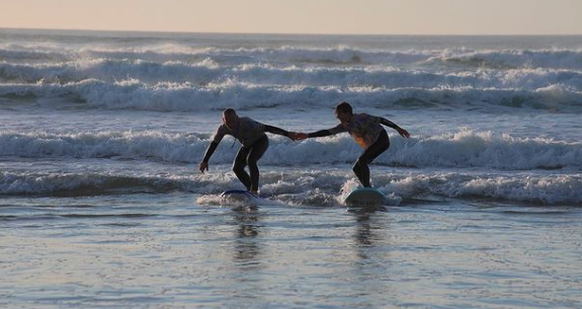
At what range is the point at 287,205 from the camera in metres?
15.3

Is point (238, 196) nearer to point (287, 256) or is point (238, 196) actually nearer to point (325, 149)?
point (287, 256)

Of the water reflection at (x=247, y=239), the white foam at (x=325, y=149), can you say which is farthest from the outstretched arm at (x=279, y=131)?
the white foam at (x=325, y=149)

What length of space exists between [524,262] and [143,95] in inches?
814

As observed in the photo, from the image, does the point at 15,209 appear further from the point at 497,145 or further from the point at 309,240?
the point at 497,145

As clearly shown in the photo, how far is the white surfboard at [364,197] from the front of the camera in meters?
15.1

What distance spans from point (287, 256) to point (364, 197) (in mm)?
4289

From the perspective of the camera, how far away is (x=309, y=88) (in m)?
30.1

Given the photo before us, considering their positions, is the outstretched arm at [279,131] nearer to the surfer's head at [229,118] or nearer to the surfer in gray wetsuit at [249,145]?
the surfer in gray wetsuit at [249,145]

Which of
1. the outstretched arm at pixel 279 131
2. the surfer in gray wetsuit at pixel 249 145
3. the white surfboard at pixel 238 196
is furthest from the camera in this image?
the surfer in gray wetsuit at pixel 249 145

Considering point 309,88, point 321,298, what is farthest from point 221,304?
point 309,88

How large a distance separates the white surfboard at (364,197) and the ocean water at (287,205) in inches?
10.5

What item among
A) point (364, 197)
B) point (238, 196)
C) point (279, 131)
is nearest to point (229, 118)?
point (279, 131)

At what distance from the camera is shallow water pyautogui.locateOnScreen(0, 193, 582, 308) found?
916cm

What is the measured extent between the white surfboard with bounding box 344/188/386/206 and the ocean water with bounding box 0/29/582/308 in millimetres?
268
